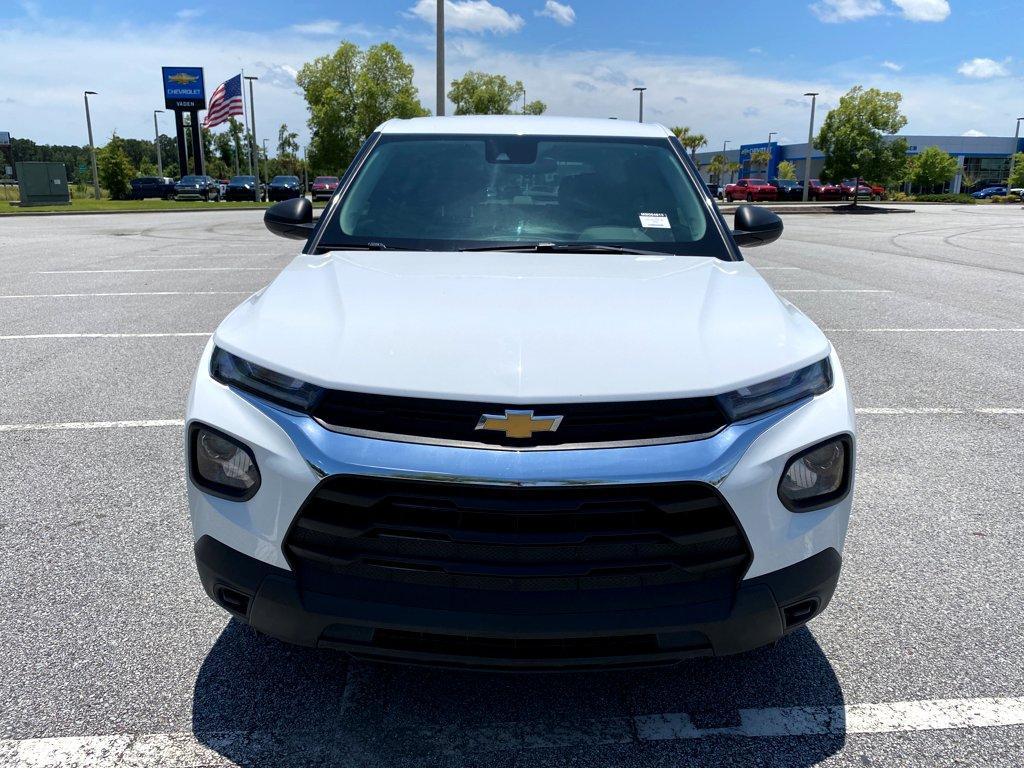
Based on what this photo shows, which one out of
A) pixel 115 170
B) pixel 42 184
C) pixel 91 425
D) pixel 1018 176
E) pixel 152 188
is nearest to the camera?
pixel 91 425

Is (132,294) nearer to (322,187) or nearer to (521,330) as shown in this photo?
(521,330)

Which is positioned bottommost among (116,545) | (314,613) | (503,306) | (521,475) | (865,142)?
(116,545)

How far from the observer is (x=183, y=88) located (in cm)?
6238

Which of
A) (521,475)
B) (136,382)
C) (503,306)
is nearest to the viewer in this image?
(521,475)

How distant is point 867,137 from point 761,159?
6514 cm

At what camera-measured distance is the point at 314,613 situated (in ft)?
6.45

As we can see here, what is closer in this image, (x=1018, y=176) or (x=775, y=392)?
(x=775, y=392)

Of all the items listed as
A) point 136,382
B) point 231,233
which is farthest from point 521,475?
point 231,233

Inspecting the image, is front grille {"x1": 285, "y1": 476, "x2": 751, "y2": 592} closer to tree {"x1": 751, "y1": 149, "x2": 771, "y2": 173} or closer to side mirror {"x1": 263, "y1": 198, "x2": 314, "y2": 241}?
side mirror {"x1": 263, "y1": 198, "x2": 314, "y2": 241}

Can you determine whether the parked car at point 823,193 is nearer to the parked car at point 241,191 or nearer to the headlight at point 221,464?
the parked car at point 241,191

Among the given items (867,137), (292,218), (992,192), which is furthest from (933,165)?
(292,218)

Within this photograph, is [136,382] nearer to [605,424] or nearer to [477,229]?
[477,229]

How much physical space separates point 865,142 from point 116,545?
135ft

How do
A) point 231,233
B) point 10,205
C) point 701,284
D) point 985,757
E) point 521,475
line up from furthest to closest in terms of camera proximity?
point 10,205 → point 231,233 → point 701,284 → point 985,757 → point 521,475
